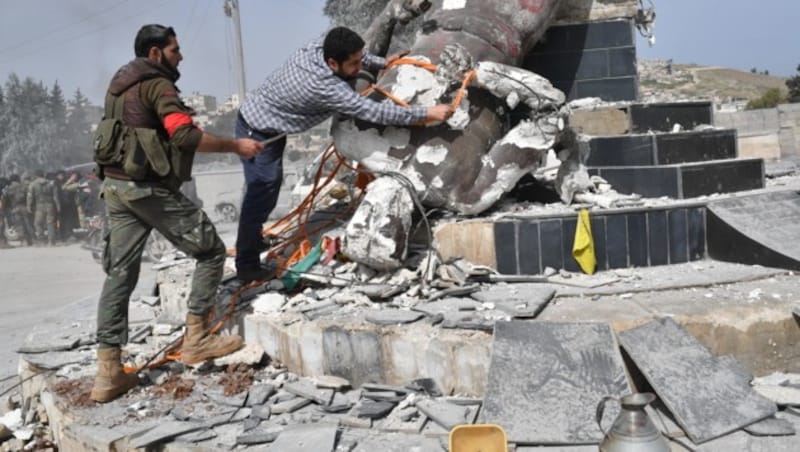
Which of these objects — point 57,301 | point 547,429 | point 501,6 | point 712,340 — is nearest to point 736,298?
point 712,340

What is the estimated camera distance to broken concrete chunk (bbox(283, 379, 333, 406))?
4.08m

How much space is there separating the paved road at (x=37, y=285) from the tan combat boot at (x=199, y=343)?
2725 millimetres

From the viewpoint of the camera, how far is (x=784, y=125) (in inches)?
740

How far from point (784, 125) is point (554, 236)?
53.8 ft

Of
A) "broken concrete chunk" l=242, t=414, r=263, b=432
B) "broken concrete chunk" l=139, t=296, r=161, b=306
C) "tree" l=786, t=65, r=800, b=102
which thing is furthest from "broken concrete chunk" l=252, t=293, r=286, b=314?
"tree" l=786, t=65, r=800, b=102

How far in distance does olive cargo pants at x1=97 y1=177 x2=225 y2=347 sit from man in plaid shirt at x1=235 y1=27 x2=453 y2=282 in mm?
781

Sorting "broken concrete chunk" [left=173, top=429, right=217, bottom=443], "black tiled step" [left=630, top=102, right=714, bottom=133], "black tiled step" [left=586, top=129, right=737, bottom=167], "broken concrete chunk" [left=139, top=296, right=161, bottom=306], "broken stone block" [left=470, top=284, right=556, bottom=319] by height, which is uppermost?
"black tiled step" [left=630, top=102, right=714, bottom=133]

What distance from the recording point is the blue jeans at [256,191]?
502cm

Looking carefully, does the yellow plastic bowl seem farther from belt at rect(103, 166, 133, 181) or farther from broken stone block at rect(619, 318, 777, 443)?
belt at rect(103, 166, 133, 181)

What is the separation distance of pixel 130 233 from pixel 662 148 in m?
3.75

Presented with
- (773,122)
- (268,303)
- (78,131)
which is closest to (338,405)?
(268,303)

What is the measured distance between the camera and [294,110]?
4930 millimetres

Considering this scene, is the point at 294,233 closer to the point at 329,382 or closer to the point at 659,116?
the point at 329,382

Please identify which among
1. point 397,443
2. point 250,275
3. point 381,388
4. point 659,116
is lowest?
point 397,443
